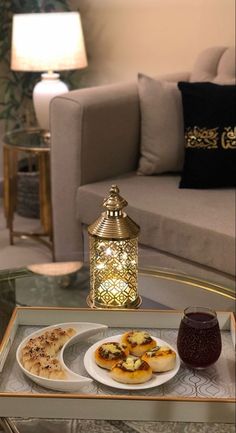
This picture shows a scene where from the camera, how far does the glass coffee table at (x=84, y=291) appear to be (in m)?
1.42

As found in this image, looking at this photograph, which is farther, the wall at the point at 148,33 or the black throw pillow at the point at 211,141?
the wall at the point at 148,33

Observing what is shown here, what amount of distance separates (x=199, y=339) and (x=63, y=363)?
0.23 m

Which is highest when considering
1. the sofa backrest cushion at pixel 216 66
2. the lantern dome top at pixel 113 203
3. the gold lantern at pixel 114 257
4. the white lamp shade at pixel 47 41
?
the white lamp shade at pixel 47 41

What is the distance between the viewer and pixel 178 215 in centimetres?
200

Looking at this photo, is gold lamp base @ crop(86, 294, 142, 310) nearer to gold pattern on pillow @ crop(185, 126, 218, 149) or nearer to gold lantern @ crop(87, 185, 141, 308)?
gold lantern @ crop(87, 185, 141, 308)

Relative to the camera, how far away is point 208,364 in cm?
107

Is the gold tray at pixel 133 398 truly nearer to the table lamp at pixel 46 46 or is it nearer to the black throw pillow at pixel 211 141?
the black throw pillow at pixel 211 141

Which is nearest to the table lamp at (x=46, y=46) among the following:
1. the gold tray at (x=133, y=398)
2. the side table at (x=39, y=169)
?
the side table at (x=39, y=169)

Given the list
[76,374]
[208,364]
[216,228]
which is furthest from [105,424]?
[216,228]

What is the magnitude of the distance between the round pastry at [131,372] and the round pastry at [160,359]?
2 cm

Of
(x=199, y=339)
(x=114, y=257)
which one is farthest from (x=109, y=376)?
(x=114, y=257)

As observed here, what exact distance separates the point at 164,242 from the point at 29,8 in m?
1.88

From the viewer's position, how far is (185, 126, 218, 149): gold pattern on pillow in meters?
2.19

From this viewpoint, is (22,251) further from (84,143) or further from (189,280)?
(189,280)
